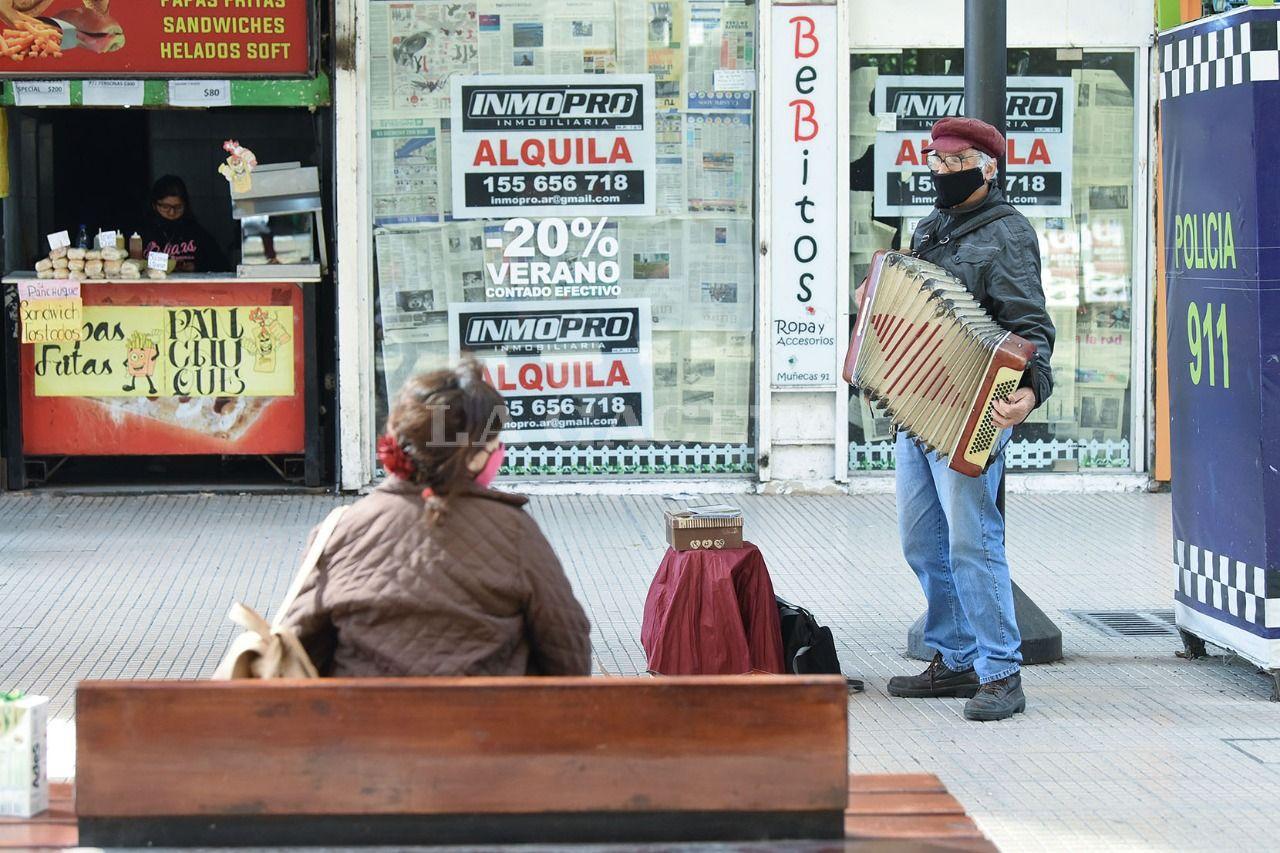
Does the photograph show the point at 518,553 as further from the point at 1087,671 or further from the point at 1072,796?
the point at 1087,671

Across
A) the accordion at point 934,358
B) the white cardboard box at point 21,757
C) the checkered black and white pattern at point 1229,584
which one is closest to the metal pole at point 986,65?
the accordion at point 934,358

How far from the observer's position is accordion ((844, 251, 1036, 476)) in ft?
17.4

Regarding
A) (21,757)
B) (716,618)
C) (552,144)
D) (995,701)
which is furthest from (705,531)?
(552,144)

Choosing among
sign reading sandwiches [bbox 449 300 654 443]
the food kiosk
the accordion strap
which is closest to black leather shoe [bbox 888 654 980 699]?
the accordion strap

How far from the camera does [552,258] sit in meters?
9.96

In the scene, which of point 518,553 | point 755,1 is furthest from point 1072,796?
point 755,1

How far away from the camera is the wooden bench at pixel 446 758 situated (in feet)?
10.6

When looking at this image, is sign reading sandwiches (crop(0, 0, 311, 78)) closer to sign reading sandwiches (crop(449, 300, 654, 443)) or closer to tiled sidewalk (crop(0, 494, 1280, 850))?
sign reading sandwiches (crop(449, 300, 654, 443))

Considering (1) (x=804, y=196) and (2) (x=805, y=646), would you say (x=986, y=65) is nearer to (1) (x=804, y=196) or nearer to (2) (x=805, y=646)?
(2) (x=805, y=646)

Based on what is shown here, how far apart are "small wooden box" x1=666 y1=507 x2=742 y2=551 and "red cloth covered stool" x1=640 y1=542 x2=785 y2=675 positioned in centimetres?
3

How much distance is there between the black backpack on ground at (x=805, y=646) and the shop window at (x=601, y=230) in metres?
4.31

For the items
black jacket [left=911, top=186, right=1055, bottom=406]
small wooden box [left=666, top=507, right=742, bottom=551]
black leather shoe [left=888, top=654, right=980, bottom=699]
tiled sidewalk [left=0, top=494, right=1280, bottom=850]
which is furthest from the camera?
black leather shoe [left=888, top=654, right=980, bottom=699]

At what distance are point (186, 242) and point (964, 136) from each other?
6161 mm

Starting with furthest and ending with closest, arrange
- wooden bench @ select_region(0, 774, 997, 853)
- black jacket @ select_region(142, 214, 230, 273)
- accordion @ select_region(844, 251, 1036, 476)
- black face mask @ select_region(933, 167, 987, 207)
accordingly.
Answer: black jacket @ select_region(142, 214, 230, 273) → black face mask @ select_region(933, 167, 987, 207) → accordion @ select_region(844, 251, 1036, 476) → wooden bench @ select_region(0, 774, 997, 853)
